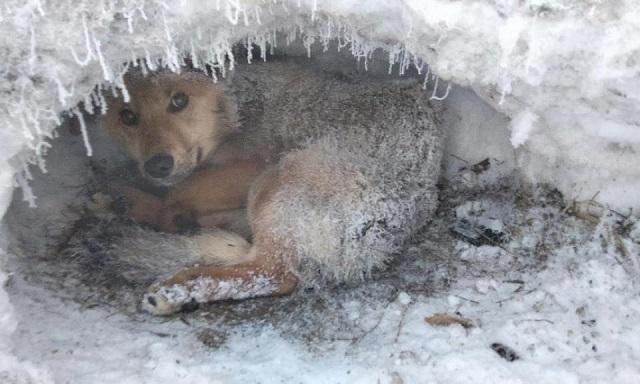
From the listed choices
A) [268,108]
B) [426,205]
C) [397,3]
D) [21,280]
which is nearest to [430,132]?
[426,205]

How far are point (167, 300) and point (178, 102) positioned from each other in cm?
123

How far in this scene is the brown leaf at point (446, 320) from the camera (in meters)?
2.84

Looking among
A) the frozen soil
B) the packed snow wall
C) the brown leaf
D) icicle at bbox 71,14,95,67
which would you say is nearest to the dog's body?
the frozen soil

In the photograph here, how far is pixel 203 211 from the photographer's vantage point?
387 centimetres

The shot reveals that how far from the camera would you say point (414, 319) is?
2936 millimetres

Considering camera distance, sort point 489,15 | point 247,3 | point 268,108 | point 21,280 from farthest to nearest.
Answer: point 268,108
point 21,280
point 247,3
point 489,15

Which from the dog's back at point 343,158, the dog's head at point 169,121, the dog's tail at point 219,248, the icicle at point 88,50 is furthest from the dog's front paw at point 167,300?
the icicle at point 88,50

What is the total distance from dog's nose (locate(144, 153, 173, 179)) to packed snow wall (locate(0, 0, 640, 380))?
0.80 metres

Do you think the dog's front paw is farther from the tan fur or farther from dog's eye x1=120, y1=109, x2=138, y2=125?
dog's eye x1=120, y1=109, x2=138, y2=125

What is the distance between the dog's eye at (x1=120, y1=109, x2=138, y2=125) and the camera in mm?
3645

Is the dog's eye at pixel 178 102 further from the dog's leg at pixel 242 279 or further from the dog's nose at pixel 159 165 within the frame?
the dog's leg at pixel 242 279

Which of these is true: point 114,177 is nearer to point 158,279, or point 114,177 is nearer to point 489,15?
point 158,279

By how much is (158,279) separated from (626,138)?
255 centimetres

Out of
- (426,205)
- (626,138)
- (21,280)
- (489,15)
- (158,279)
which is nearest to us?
(489,15)
